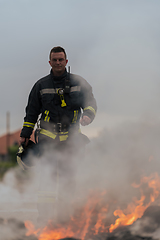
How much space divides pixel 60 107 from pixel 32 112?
0.43 metres

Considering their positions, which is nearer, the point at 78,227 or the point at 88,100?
the point at 78,227

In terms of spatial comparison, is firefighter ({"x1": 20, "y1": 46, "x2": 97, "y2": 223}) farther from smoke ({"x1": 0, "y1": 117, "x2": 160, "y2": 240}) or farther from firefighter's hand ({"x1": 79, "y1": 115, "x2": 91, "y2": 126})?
smoke ({"x1": 0, "y1": 117, "x2": 160, "y2": 240})

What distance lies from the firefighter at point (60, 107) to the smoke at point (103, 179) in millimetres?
160

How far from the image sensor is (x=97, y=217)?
430 cm

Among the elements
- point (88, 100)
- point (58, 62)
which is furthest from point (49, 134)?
point (58, 62)

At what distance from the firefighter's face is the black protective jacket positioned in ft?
0.28

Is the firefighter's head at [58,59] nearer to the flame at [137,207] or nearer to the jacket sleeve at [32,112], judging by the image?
the jacket sleeve at [32,112]

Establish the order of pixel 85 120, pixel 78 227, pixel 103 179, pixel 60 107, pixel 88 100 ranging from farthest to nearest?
pixel 103 179 → pixel 88 100 → pixel 60 107 → pixel 85 120 → pixel 78 227

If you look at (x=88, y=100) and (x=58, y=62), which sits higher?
(x=58, y=62)

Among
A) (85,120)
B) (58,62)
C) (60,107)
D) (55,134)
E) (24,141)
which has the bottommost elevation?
(24,141)

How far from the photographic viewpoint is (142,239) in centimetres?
364

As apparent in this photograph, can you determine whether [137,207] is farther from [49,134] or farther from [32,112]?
[32,112]

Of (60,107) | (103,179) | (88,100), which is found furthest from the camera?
(103,179)

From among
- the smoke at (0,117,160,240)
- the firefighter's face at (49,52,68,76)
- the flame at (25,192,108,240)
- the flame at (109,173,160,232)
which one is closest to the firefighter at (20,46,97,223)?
the firefighter's face at (49,52,68,76)
